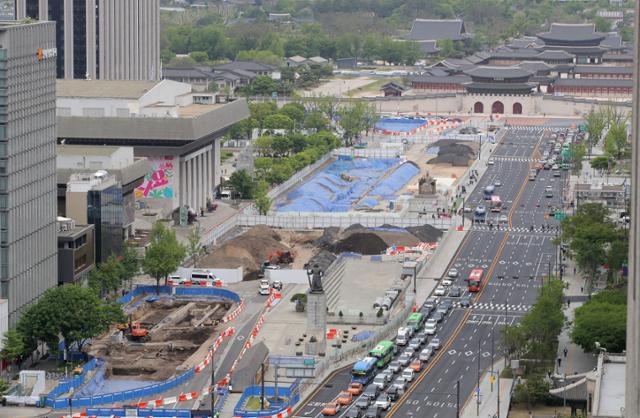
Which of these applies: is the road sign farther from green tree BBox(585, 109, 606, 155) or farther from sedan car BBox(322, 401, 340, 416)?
sedan car BBox(322, 401, 340, 416)

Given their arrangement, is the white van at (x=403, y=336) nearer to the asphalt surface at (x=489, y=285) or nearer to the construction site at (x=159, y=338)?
the asphalt surface at (x=489, y=285)

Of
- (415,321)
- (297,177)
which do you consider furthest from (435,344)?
(297,177)

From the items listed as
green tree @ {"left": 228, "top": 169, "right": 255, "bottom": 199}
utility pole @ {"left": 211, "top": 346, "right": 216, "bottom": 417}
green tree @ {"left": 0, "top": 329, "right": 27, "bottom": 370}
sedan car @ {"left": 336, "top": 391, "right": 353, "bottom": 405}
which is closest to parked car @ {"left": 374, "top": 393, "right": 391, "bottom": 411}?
sedan car @ {"left": 336, "top": 391, "right": 353, "bottom": 405}

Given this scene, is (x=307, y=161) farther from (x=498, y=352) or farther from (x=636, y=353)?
(x=636, y=353)

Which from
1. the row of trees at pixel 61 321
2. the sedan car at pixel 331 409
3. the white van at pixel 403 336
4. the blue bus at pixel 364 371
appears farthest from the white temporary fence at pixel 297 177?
the sedan car at pixel 331 409

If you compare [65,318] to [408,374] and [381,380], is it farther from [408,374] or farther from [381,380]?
[408,374]

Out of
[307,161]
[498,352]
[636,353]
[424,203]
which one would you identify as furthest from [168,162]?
[636,353]

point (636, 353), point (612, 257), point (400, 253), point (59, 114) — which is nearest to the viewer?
point (636, 353)
